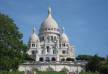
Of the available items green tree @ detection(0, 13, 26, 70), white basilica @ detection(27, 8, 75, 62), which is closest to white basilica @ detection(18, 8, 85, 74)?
white basilica @ detection(27, 8, 75, 62)

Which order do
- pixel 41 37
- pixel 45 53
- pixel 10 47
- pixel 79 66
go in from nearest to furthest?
pixel 10 47 < pixel 79 66 < pixel 45 53 < pixel 41 37

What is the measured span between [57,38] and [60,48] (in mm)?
4426

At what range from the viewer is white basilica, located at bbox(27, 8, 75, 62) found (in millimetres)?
124562

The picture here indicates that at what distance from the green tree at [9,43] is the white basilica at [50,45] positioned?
7942cm

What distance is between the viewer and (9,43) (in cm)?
3981

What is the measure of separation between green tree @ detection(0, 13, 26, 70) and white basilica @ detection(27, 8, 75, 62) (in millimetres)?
79423

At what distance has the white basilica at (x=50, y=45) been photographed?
12456 cm

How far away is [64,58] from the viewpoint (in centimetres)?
12575

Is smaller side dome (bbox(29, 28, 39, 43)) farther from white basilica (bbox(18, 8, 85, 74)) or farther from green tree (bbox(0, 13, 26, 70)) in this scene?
green tree (bbox(0, 13, 26, 70))

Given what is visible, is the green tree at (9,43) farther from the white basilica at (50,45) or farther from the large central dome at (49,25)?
the large central dome at (49,25)

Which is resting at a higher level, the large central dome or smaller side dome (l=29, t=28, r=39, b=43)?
the large central dome

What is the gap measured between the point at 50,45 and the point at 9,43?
87027mm

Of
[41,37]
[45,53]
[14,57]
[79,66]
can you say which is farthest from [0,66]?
[41,37]

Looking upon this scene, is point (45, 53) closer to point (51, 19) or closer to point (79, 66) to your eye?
point (51, 19)
